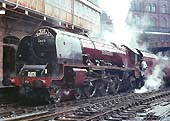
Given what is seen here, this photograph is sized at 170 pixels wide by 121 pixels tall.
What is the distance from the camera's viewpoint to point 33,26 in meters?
18.8

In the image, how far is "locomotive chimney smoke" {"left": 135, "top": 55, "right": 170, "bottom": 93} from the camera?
73.9 feet

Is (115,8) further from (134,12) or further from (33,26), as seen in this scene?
(134,12)

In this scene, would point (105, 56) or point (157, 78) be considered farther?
point (157, 78)

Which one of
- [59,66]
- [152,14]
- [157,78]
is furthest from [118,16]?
[152,14]

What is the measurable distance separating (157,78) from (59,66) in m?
13.7

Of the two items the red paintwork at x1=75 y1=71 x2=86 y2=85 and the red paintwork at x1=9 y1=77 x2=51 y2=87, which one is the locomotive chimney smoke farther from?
the red paintwork at x1=9 y1=77 x2=51 y2=87

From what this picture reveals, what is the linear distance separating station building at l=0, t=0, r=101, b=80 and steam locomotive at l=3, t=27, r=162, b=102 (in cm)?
266

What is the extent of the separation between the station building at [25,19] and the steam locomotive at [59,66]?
2663 mm

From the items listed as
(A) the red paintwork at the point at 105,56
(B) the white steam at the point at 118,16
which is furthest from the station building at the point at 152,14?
(A) the red paintwork at the point at 105,56

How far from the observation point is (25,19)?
17.3 metres

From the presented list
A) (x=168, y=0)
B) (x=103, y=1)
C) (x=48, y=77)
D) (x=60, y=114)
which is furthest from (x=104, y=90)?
(x=168, y=0)

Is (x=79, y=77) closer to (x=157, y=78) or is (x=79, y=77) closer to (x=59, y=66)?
(x=59, y=66)

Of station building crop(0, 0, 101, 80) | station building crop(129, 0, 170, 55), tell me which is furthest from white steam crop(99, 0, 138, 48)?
station building crop(129, 0, 170, 55)

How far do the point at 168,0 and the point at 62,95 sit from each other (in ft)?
217
